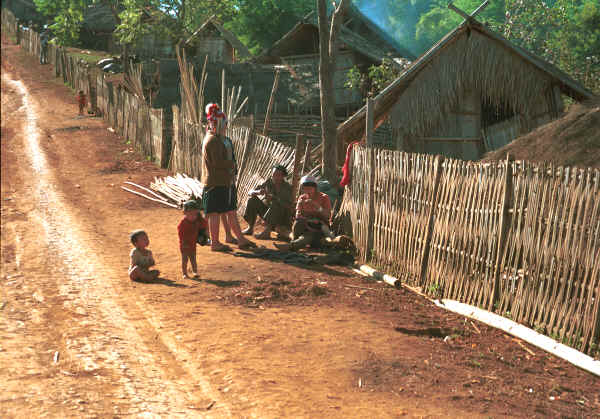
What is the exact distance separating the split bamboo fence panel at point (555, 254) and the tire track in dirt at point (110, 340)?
289cm

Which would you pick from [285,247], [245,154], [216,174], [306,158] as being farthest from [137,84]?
[285,247]

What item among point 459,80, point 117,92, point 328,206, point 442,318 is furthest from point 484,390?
point 117,92

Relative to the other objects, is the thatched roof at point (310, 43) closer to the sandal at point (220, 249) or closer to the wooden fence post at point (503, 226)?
the sandal at point (220, 249)

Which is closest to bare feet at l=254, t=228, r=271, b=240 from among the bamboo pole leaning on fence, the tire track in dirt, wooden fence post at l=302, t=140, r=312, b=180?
wooden fence post at l=302, t=140, r=312, b=180

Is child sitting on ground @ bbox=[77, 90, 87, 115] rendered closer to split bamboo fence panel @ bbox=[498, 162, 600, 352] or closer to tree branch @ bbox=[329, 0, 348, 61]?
tree branch @ bbox=[329, 0, 348, 61]

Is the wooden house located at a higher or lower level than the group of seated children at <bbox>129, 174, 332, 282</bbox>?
higher

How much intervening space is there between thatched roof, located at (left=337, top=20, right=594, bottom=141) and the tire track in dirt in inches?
252

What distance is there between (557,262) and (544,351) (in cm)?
76

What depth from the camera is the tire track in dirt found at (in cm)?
409

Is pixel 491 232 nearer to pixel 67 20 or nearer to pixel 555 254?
pixel 555 254

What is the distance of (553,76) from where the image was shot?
Result: 12.6 meters

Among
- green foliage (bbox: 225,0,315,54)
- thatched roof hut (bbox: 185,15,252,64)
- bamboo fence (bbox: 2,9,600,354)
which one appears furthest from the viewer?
green foliage (bbox: 225,0,315,54)

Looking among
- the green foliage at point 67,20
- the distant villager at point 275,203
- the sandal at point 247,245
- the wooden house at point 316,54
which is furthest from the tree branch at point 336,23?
the green foliage at point 67,20

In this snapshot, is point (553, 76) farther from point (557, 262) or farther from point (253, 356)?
point (253, 356)
